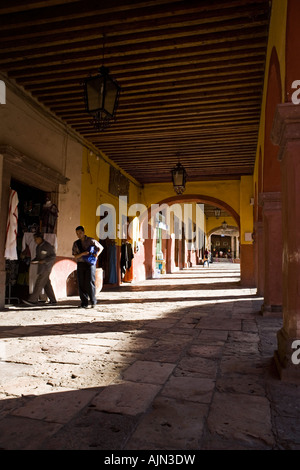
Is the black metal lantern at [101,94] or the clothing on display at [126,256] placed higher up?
the black metal lantern at [101,94]

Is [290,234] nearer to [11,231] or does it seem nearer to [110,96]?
[110,96]

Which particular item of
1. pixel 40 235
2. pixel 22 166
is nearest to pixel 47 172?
pixel 22 166

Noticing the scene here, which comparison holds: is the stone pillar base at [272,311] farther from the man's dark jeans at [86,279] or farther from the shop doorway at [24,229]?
the shop doorway at [24,229]

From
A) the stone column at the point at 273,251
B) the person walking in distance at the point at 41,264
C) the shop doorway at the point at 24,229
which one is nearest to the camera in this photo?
the stone column at the point at 273,251

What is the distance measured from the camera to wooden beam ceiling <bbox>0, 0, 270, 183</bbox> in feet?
14.5

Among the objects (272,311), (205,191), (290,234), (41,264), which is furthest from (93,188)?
(290,234)

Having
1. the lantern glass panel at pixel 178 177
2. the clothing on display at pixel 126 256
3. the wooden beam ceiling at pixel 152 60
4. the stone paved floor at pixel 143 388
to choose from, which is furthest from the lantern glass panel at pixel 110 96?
the clothing on display at pixel 126 256

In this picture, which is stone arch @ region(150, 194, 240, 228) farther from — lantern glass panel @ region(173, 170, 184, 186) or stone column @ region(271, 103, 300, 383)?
stone column @ region(271, 103, 300, 383)

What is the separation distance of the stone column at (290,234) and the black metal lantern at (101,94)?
2.62 m

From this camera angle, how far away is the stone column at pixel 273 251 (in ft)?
17.4

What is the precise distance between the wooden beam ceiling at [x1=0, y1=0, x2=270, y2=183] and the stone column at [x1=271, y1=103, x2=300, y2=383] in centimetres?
236

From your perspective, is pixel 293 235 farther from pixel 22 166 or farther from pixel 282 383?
pixel 22 166

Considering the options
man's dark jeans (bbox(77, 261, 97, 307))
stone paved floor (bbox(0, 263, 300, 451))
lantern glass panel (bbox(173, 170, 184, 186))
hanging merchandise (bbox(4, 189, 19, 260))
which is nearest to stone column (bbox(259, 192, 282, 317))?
stone paved floor (bbox(0, 263, 300, 451))

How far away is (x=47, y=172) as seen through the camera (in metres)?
7.14
